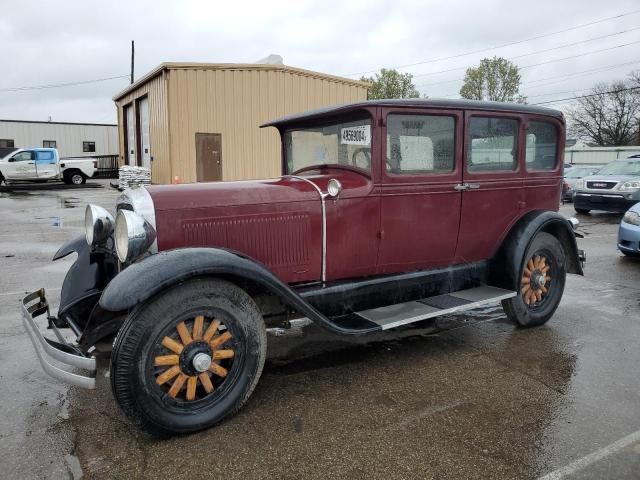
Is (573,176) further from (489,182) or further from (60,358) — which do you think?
(60,358)

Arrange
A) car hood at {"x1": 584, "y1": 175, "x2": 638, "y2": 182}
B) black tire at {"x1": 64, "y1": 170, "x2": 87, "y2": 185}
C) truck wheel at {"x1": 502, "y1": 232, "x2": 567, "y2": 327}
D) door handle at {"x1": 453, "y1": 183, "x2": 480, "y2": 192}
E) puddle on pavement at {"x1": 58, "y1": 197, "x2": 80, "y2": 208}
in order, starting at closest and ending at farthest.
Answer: door handle at {"x1": 453, "y1": 183, "x2": 480, "y2": 192}, truck wheel at {"x1": 502, "y1": 232, "x2": 567, "y2": 327}, car hood at {"x1": 584, "y1": 175, "x2": 638, "y2": 182}, puddle on pavement at {"x1": 58, "y1": 197, "x2": 80, "y2": 208}, black tire at {"x1": 64, "y1": 170, "x2": 87, "y2": 185}

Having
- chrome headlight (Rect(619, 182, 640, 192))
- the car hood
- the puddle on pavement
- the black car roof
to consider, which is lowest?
the puddle on pavement

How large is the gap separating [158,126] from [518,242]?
12731mm

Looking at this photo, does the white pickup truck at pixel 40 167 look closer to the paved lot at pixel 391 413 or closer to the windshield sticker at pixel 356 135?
the paved lot at pixel 391 413

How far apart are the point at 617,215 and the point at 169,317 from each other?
1412 centimetres

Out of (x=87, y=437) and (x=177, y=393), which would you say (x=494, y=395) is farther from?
(x=87, y=437)

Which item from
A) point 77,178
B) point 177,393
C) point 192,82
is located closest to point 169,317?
point 177,393

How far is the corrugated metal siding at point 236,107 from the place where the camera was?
530 inches

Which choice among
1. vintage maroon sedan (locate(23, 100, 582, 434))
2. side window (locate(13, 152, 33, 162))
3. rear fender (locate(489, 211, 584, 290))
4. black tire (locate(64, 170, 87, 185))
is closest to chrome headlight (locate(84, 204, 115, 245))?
vintage maroon sedan (locate(23, 100, 582, 434))

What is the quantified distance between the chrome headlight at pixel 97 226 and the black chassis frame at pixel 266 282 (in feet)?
0.34

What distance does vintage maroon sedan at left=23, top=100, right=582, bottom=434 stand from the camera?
8.75ft

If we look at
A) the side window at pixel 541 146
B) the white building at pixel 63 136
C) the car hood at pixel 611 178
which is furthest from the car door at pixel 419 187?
the white building at pixel 63 136

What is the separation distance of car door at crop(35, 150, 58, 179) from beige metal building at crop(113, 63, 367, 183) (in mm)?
10396

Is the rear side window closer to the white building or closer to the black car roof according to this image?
the white building
